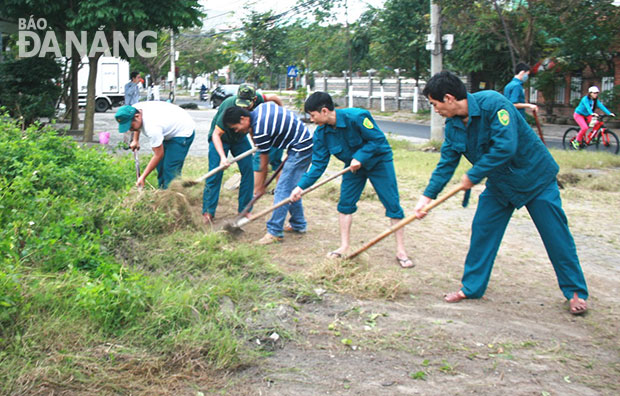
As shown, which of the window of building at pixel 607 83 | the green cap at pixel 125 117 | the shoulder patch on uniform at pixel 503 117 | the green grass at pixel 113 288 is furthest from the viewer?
the window of building at pixel 607 83

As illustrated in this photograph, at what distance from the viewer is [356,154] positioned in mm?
5645

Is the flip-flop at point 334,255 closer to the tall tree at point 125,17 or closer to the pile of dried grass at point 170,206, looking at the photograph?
the pile of dried grass at point 170,206

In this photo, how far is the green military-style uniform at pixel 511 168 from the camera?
4.44 metres

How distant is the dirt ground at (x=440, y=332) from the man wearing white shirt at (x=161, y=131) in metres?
1.15

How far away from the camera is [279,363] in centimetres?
384

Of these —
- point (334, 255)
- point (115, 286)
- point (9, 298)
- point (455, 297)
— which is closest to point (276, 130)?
point (334, 255)

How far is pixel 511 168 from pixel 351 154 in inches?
65.7

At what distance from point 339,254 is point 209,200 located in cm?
201

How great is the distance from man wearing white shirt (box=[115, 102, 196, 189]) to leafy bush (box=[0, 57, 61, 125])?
9.33m

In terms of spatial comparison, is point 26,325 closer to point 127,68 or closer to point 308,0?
point 308,0

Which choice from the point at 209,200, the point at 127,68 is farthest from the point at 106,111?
the point at 209,200

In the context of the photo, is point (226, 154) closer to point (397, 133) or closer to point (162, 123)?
point (162, 123)

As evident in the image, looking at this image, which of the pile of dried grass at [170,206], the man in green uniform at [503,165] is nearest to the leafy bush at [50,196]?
the pile of dried grass at [170,206]

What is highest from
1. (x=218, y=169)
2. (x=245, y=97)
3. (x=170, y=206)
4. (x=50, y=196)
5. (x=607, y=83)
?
(x=607, y=83)
